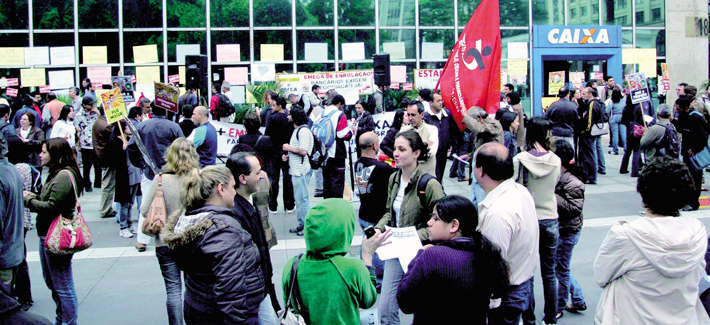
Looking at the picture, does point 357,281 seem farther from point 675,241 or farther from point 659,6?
point 659,6

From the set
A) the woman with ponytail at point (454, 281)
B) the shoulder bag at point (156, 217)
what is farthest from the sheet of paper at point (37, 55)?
the woman with ponytail at point (454, 281)

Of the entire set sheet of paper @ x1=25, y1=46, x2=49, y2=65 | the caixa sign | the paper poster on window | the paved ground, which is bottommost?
the paved ground

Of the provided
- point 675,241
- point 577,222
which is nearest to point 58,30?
point 577,222

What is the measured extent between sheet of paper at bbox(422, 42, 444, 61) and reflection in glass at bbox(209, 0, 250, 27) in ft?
18.3

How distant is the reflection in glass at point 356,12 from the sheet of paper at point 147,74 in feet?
18.9

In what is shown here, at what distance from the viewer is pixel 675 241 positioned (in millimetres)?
3090

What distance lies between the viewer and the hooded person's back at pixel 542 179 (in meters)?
5.19

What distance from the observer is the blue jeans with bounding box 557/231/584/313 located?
18.2 ft

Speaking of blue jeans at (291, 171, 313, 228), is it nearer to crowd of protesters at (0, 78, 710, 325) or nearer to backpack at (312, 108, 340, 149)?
backpack at (312, 108, 340, 149)

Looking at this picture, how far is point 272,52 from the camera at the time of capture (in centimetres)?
1922

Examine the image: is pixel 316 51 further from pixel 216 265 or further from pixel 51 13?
→ pixel 216 265

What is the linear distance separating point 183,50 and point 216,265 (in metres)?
16.6

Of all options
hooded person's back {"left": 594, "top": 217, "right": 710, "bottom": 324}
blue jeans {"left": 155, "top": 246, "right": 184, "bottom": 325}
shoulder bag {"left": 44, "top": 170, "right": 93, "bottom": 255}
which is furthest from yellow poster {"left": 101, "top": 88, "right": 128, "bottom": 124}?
hooded person's back {"left": 594, "top": 217, "right": 710, "bottom": 324}

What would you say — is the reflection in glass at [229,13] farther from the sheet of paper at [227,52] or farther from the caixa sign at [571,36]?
the caixa sign at [571,36]
